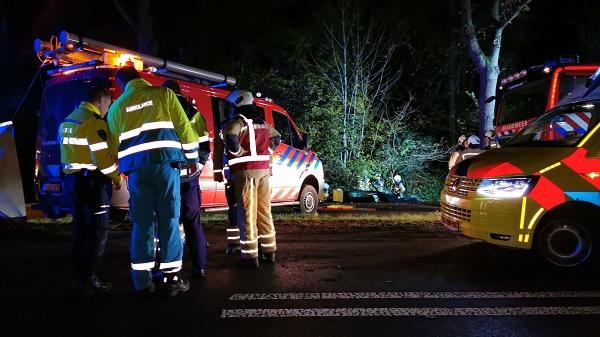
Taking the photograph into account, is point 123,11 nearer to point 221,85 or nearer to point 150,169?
point 221,85

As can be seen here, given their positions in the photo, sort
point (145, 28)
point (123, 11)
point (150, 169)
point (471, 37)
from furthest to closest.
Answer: point (123, 11), point (145, 28), point (471, 37), point (150, 169)

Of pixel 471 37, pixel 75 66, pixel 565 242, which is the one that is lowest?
pixel 565 242

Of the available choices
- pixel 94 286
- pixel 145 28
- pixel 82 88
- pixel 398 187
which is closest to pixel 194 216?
pixel 94 286

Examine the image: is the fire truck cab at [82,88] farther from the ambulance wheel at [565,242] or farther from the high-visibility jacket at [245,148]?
the ambulance wheel at [565,242]

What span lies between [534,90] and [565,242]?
7074 millimetres

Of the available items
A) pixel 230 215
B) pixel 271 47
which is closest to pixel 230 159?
pixel 230 215

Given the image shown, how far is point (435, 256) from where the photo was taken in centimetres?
652

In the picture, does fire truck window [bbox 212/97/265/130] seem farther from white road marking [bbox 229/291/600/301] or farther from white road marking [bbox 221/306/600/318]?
white road marking [bbox 221/306/600/318]

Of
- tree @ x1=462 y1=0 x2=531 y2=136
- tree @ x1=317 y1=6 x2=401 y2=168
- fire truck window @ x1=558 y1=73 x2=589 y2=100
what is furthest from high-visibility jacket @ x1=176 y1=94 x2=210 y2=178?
tree @ x1=462 y1=0 x2=531 y2=136

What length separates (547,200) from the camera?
5469 mm

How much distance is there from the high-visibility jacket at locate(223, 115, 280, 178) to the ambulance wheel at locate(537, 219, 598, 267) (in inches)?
115

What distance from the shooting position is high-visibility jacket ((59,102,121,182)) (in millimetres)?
4820

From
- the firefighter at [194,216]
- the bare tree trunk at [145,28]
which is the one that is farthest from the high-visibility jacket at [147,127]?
the bare tree trunk at [145,28]

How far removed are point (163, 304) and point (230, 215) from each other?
7.62ft
